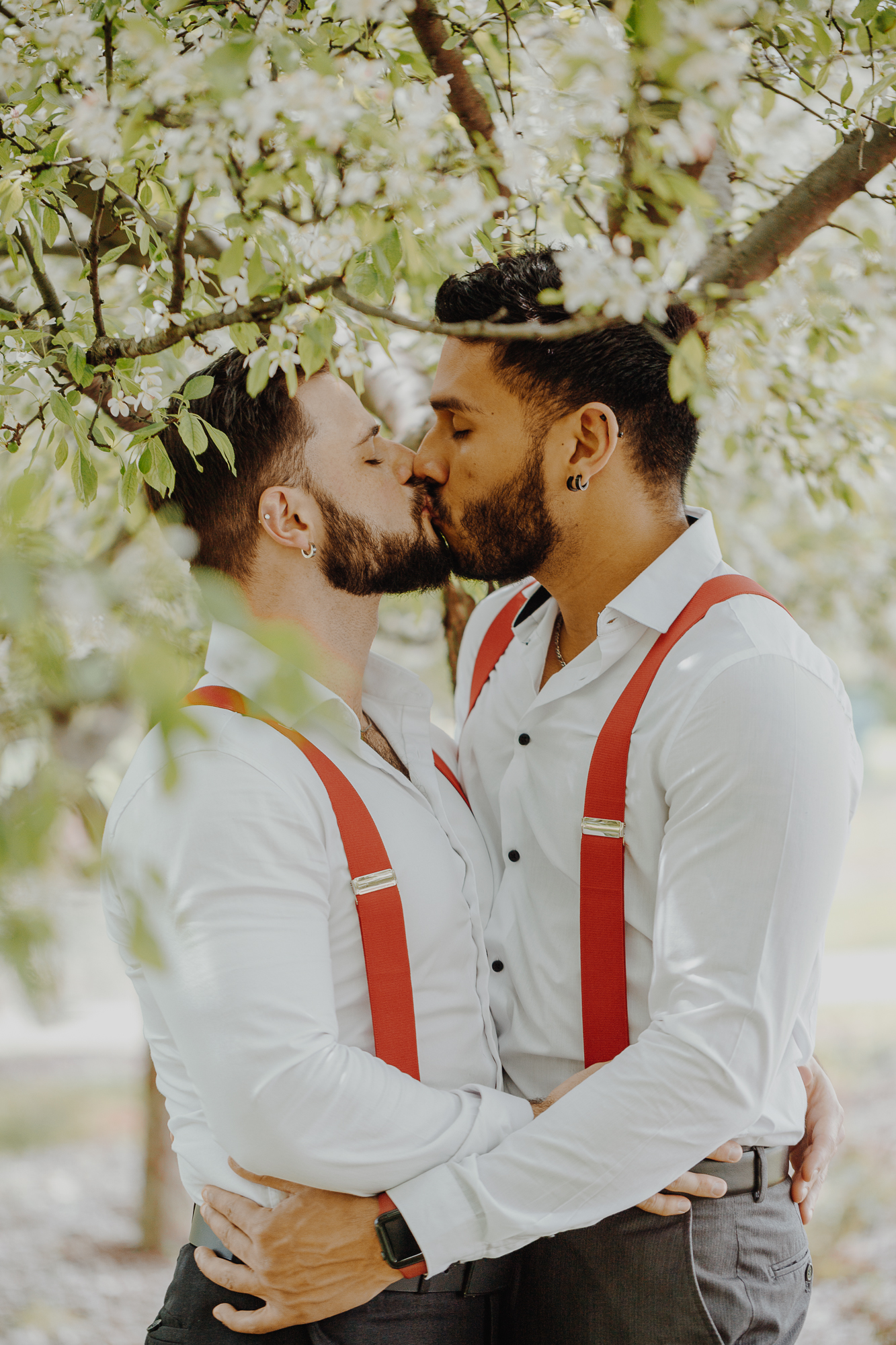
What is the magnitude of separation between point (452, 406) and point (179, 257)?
2.30 feet

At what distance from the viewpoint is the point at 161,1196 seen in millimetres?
4969

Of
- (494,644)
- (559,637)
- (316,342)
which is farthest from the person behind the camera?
(494,644)

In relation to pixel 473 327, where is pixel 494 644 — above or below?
below

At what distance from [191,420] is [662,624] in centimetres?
88

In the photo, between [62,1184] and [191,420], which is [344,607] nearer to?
[191,420]

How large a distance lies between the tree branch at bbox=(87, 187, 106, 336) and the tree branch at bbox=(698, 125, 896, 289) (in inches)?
43.0

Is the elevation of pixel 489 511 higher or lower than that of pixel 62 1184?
higher

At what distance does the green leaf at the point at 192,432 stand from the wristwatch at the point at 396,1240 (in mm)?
1200

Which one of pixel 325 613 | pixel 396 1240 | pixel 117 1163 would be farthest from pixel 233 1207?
pixel 117 1163

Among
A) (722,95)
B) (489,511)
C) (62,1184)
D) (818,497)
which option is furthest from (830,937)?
(722,95)

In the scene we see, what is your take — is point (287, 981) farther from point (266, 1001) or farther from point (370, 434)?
point (370, 434)

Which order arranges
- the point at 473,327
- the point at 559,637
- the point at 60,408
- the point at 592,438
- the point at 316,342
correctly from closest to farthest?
the point at 473,327 < the point at 316,342 < the point at 60,408 < the point at 592,438 < the point at 559,637

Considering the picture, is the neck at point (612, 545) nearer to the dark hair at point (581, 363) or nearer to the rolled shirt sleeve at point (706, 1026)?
the dark hair at point (581, 363)

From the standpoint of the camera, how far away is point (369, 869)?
169 centimetres
